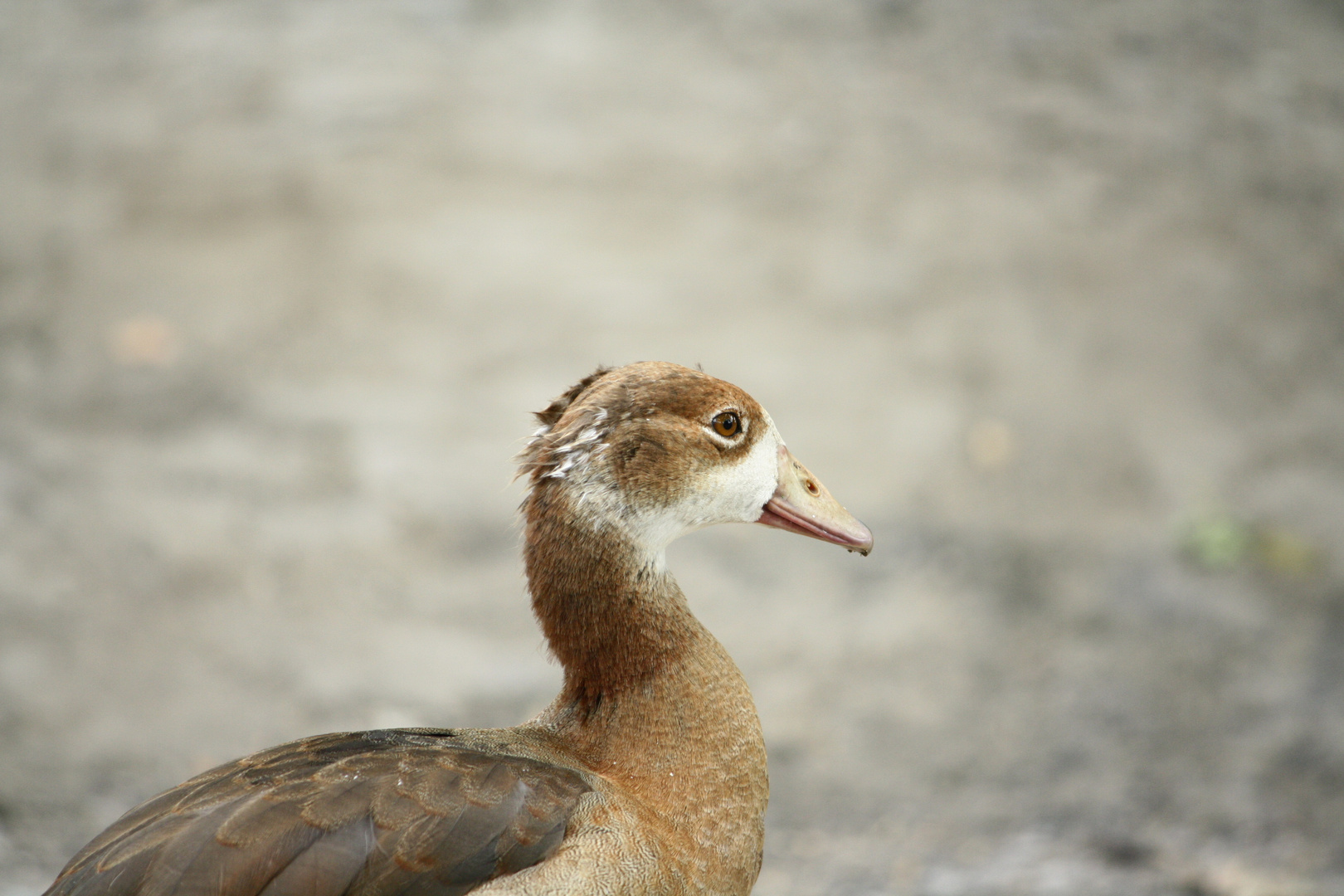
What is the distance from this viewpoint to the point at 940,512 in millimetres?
4797

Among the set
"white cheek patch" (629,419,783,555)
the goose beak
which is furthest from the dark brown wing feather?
the goose beak

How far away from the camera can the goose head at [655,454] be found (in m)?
2.36

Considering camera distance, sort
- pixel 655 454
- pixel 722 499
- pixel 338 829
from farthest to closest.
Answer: pixel 722 499 → pixel 655 454 → pixel 338 829

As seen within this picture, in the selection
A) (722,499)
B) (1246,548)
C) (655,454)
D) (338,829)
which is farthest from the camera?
(1246,548)

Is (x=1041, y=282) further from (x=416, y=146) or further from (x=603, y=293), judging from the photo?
(x=416, y=146)

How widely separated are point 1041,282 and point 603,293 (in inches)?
79.3

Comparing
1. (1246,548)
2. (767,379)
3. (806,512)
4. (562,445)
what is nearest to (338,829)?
(562,445)

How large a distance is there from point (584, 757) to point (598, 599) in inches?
12.6

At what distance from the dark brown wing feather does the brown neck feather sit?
0.26 m

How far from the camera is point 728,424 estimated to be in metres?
2.46

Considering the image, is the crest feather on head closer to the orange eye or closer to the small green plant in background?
the orange eye

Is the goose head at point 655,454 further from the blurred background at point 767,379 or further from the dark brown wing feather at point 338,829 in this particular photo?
the blurred background at point 767,379

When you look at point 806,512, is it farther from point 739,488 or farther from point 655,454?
point 655,454

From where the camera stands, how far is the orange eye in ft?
7.98
